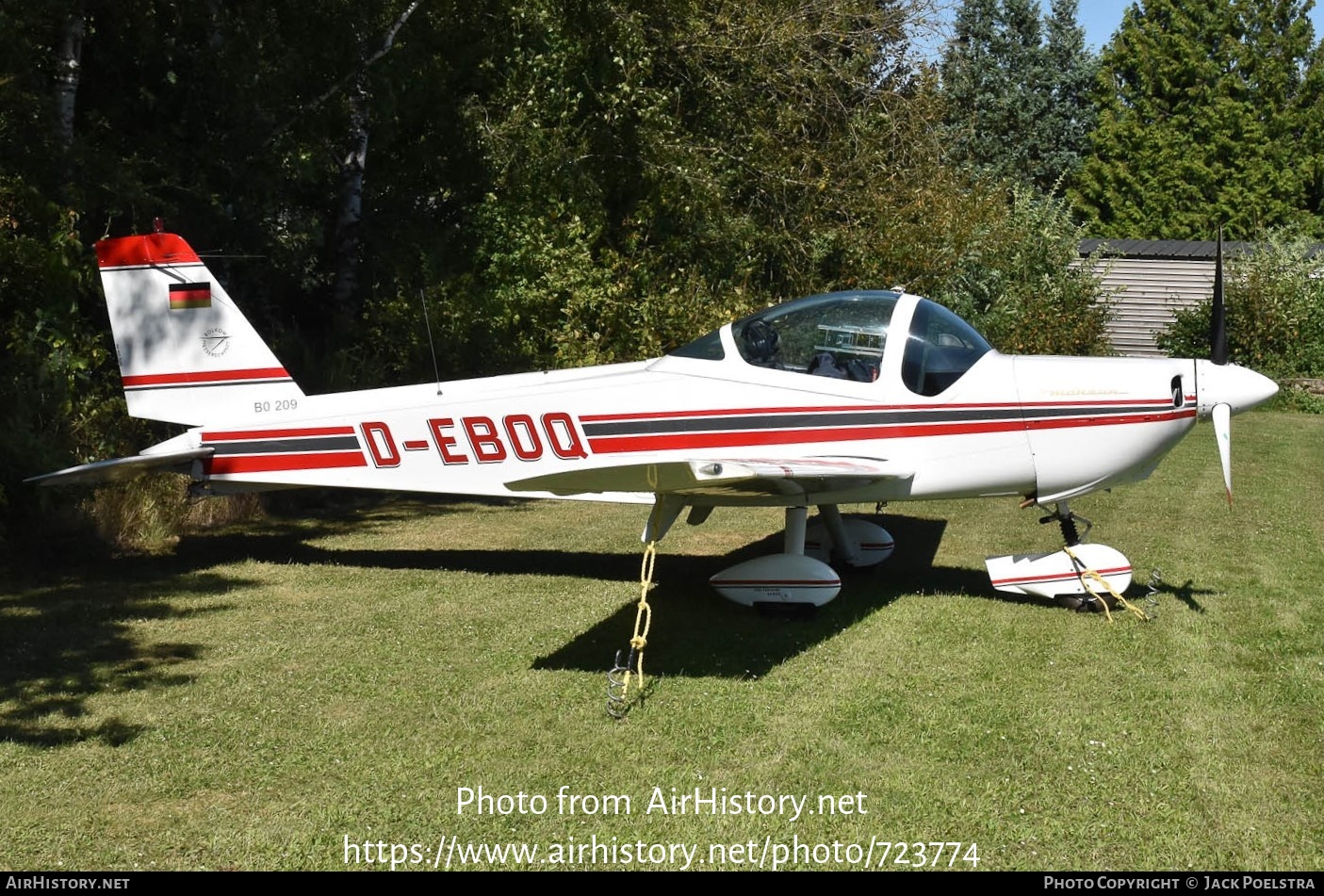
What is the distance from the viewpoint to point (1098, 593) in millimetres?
7340

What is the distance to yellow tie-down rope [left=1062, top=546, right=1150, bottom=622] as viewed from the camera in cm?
716

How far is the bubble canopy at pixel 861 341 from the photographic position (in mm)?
7359

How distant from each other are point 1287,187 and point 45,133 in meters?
37.0

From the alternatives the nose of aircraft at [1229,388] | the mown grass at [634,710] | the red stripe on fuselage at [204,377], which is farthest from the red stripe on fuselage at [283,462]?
the nose of aircraft at [1229,388]

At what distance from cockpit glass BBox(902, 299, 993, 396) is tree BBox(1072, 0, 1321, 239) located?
3346 centimetres

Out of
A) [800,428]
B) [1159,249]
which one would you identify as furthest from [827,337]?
[1159,249]

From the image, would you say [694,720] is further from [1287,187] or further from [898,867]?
[1287,187]

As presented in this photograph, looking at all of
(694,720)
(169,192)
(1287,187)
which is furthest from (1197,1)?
(694,720)

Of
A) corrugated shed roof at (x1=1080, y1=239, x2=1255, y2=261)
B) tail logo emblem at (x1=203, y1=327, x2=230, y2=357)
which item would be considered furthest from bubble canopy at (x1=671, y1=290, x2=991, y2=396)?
corrugated shed roof at (x1=1080, y1=239, x2=1255, y2=261)

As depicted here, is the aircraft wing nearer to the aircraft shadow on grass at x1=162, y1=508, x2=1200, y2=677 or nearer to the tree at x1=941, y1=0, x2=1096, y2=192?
the aircraft shadow on grass at x1=162, y1=508, x2=1200, y2=677

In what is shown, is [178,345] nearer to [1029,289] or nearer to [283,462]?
[283,462]

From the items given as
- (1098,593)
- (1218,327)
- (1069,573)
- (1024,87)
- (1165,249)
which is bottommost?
(1098,593)

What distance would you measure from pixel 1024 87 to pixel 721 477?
126 ft

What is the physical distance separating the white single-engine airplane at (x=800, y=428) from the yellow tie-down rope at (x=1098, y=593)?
0.05 feet
